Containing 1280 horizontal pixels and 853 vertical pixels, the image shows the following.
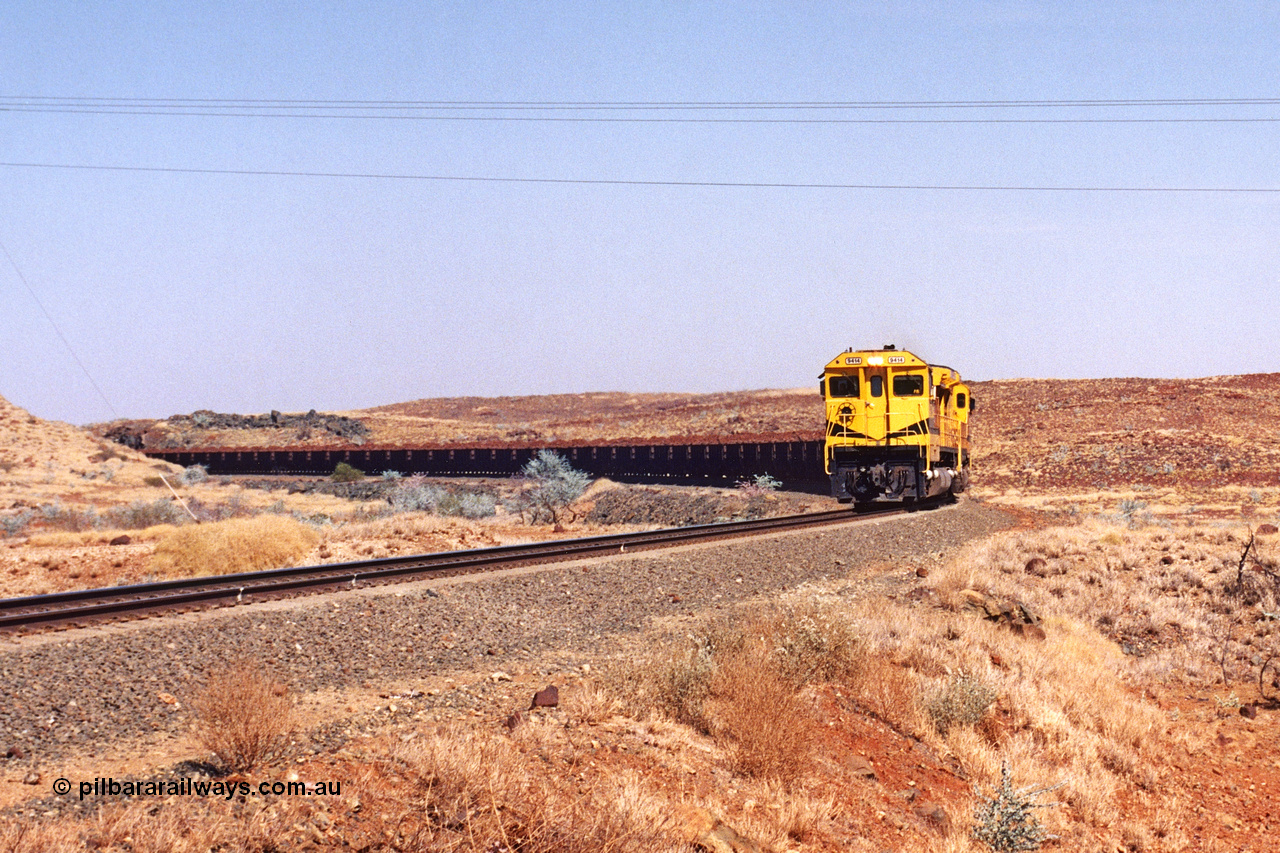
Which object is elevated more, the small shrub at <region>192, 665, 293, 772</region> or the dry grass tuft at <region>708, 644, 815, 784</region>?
the small shrub at <region>192, 665, 293, 772</region>

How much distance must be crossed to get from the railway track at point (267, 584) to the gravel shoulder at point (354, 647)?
71 centimetres

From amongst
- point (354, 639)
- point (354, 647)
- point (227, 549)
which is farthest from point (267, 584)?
point (227, 549)

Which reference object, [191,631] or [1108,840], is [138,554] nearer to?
[191,631]

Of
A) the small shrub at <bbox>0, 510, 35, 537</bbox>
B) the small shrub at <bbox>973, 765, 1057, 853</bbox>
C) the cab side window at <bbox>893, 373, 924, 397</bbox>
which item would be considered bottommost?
the small shrub at <bbox>973, 765, 1057, 853</bbox>

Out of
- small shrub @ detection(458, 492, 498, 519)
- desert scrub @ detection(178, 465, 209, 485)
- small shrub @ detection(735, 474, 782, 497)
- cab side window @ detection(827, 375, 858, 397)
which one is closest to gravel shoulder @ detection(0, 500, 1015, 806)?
cab side window @ detection(827, 375, 858, 397)

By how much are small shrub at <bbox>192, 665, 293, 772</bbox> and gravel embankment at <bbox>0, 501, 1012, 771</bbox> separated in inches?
48.4

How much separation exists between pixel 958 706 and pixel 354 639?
6.12 meters

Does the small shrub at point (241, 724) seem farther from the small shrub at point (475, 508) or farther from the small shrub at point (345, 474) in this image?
the small shrub at point (345, 474)

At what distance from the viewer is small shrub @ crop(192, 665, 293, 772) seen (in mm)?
6035

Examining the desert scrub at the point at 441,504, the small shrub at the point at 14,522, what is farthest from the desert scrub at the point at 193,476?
the small shrub at the point at 14,522

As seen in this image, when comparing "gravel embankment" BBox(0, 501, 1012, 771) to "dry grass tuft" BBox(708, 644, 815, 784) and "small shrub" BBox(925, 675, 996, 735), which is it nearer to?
"dry grass tuft" BBox(708, 644, 815, 784)

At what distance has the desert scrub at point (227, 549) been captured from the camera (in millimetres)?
17031

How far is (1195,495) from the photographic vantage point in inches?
1559

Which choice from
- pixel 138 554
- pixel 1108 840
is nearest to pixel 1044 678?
pixel 1108 840
